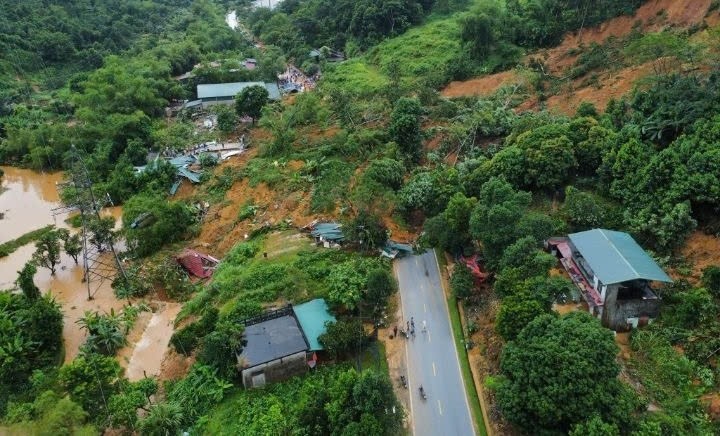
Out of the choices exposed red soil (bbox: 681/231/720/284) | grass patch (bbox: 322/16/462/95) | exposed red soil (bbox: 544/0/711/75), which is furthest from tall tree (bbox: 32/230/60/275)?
exposed red soil (bbox: 544/0/711/75)

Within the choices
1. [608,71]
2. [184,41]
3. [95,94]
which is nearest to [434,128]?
[608,71]

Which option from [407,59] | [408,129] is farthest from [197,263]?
[407,59]

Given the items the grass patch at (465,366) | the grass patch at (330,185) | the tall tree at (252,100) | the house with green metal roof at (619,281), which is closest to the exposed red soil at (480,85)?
the grass patch at (330,185)

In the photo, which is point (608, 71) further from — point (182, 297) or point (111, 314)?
point (111, 314)

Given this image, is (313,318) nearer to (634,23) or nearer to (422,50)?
(634,23)

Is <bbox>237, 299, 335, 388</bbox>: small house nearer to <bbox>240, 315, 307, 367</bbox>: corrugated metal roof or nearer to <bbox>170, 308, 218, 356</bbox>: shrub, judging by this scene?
<bbox>240, 315, 307, 367</bbox>: corrugated metal roof

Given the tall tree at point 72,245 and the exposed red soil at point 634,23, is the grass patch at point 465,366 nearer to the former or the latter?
the tall tree at point 72,245
